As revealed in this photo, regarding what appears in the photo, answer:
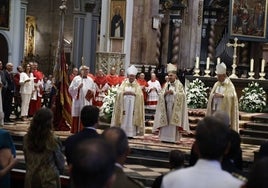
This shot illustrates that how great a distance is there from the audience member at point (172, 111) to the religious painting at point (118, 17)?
8.21m

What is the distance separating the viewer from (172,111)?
1271 cm

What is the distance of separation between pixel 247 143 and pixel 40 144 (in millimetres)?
8555

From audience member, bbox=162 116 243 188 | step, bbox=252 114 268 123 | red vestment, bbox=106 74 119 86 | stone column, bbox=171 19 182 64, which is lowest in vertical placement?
step, bbox=252 114 268 123

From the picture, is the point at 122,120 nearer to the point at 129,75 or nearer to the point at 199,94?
the point at 129,75

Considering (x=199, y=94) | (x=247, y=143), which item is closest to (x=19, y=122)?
(x=199, y=94)

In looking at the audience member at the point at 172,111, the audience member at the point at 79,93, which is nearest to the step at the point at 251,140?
the audience member at the point at 172,111

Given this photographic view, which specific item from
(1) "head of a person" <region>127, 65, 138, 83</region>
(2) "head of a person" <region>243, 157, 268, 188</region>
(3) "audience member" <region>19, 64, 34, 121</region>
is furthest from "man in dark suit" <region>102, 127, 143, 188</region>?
(3) "audience member" <region>19, 64, 34, 121</region>

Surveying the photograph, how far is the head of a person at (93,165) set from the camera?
2.61 m

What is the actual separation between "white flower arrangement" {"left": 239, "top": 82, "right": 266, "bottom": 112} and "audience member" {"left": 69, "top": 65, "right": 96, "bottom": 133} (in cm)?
478

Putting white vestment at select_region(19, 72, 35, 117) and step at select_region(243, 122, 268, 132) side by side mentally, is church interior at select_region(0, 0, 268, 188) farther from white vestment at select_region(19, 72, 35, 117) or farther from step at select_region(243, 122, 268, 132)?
white vestment at select_region(19, 72, 35, 117)

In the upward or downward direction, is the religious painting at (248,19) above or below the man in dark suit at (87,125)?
above

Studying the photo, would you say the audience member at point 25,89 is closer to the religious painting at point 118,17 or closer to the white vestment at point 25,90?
the white vestment at point 25,90

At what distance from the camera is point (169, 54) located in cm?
2788

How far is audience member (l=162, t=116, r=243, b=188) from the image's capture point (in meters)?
3.13
